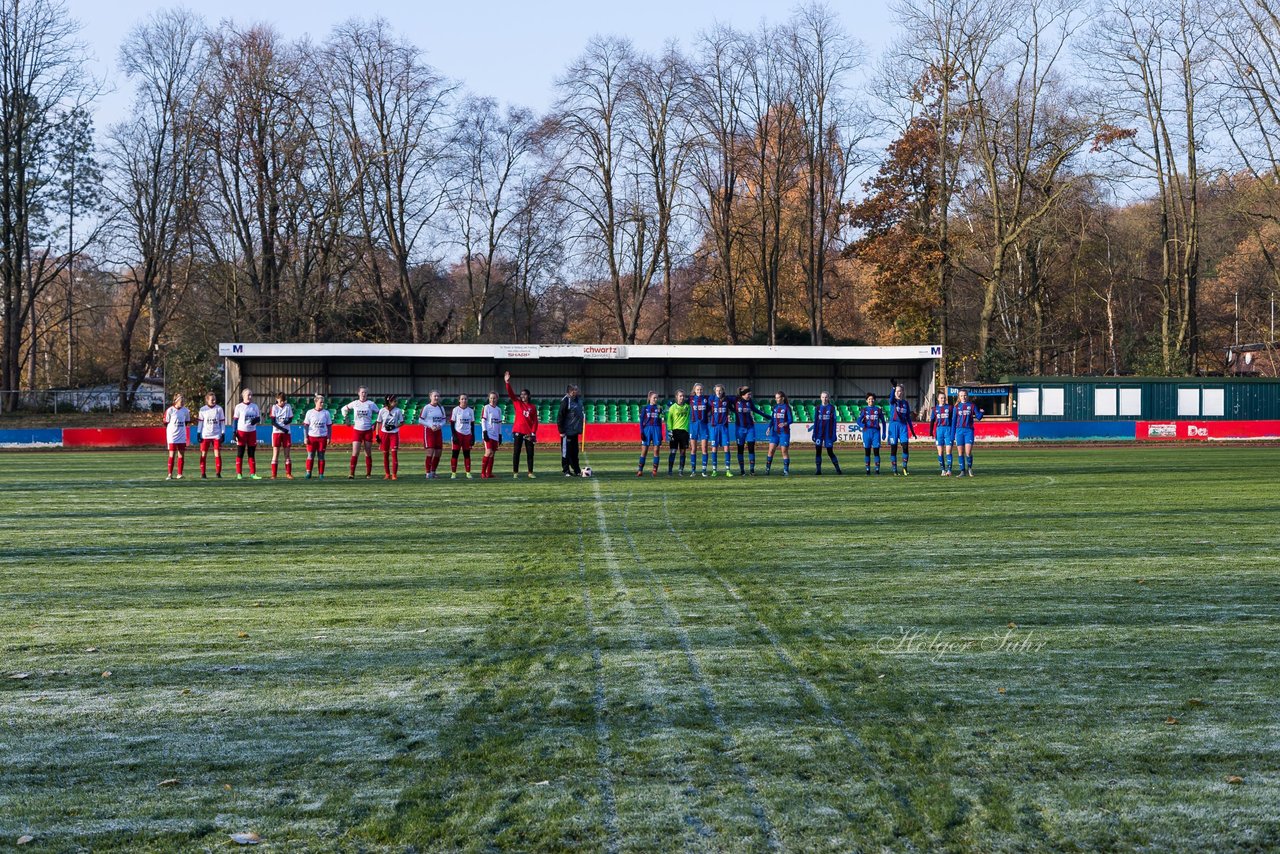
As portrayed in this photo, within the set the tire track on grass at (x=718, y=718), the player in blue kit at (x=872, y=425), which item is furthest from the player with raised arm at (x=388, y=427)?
the tire track on grass at (x=718, y=718)

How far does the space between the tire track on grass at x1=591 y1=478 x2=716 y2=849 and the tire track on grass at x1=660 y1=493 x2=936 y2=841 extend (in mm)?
771

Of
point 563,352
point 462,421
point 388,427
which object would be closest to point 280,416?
point 388,427

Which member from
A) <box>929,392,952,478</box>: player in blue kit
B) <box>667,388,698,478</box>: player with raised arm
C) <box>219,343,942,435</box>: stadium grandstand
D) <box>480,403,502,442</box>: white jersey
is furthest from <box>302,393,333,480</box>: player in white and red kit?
<box>219,343,942,435</box>: stadium grandstand

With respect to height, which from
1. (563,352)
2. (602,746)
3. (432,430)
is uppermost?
(563,352)

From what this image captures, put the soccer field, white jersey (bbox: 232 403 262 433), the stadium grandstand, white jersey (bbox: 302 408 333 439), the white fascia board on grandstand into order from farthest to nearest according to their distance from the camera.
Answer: the stadium grandstand → the white fascia board on grandstand → white jersey (bbox: 302 408 333 439) → white jersey (bbox: 232 403 262 433) → the soccer field

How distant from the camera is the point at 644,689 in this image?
251 inches

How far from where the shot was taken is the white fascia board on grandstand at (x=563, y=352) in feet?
139

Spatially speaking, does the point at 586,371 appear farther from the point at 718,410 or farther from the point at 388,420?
the point at 388,420

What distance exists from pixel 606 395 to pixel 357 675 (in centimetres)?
3987

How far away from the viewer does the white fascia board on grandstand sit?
42469mm

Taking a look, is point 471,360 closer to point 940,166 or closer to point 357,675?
point 940,166

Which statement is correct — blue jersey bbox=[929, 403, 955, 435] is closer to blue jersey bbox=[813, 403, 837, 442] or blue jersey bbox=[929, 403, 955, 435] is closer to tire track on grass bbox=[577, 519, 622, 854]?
blue jersey bbox=[813, 403, 837, 442]

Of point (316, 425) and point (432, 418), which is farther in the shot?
point (432, 418)

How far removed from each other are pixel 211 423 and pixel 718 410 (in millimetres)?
11022
